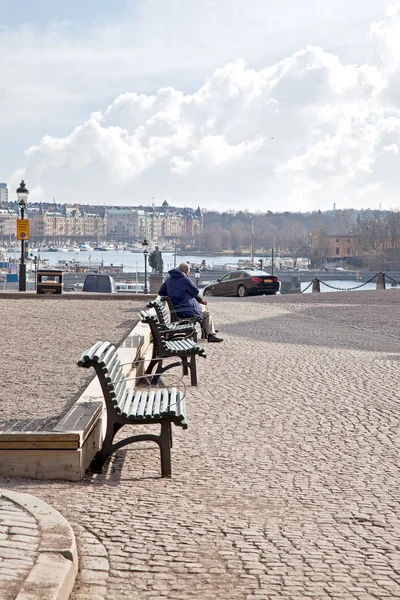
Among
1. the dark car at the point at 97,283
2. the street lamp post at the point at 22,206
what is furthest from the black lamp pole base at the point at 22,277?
the dark car at the point at 97,283

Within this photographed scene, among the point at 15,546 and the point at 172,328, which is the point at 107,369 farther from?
the point at 172,328

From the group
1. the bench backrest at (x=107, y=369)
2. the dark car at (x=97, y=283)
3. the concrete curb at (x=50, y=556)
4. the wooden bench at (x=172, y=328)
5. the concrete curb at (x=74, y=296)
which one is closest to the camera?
the concrete curb at (x=50, y=556)

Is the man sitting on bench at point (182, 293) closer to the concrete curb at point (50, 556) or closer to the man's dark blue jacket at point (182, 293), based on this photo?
the man's dark blue jacket at point (182, 293)

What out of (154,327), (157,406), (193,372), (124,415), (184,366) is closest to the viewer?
(124,415)

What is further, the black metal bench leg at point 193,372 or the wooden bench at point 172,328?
the wooden bench at point 172,328

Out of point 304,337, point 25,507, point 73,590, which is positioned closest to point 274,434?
point 25,507

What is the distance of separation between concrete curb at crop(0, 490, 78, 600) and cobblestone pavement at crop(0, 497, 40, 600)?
0.10 ft

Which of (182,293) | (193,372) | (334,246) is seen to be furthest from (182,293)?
(334,246)

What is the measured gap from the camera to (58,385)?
31.1 feet

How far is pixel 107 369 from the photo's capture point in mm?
6844

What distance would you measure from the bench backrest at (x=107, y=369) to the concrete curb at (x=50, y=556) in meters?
1.24

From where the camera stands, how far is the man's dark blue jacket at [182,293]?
14672 millimetres

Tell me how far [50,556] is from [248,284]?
33.6 metres

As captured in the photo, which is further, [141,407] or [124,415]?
[141,407]
